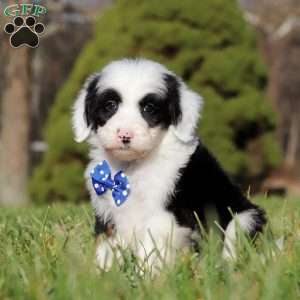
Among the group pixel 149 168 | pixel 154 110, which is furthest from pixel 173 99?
pixel 149 168

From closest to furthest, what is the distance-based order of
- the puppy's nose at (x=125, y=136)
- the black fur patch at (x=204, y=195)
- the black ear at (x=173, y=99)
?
the puppy's nose at (x=125, y=136), the black fur patch at (x=204, y=195), the black ear at (x=173, y=99)

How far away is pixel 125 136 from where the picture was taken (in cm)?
411

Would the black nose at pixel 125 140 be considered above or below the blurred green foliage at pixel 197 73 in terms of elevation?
→ above

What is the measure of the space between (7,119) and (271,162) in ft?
19.4

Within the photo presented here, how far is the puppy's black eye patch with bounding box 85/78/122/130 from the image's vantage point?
434 centimetres

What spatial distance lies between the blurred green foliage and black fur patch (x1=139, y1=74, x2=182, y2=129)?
31.7 ft

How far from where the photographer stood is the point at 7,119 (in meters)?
16.4

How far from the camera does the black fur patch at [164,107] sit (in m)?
4.31

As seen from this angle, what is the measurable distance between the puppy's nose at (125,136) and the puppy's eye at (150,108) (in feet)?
0.82

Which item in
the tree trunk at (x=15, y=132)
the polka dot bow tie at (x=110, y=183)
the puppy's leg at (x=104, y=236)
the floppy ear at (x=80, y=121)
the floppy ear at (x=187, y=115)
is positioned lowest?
the tree trunk at (x=15, y=132)

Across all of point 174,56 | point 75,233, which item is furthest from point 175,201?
point 174,56

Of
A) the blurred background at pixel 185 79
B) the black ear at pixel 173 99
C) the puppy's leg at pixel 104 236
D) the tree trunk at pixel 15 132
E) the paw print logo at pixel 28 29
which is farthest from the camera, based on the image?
the tree trunk at pixel 15 132

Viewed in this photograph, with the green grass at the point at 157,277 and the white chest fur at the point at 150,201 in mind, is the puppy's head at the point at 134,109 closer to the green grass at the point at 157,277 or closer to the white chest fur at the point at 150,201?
the white chest fur at the point at 150,201

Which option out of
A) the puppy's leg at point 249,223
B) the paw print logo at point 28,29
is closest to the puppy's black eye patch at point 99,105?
the puppy's leg at point 249,223
